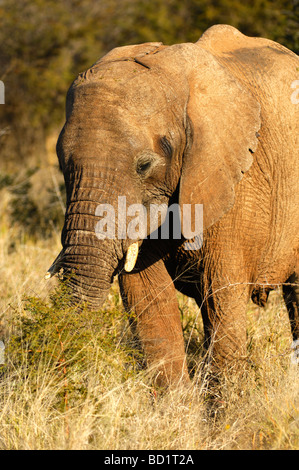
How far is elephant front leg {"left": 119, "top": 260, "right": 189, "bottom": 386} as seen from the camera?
4.74 m

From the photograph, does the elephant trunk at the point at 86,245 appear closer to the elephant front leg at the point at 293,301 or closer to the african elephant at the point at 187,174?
the african elephant at the point at 187,174

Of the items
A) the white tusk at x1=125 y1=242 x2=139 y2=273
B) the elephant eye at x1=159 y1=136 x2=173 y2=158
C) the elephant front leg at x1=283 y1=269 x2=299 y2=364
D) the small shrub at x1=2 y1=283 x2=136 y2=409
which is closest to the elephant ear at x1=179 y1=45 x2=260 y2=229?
the elephant eye at x1=159 y1=136 x2=173 y2=158

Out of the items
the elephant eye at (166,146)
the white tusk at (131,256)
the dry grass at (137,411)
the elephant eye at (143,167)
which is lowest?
the dry grass at (137,411)

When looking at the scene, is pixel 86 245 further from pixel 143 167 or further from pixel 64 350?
pixel 64 350

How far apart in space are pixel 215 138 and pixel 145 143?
1.44 ft

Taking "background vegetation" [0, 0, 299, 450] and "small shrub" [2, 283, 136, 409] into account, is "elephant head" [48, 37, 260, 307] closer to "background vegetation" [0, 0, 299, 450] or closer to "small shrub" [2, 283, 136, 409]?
"small shrub" [2, 283, 136, 409]

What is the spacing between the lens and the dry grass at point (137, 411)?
3.56 metres

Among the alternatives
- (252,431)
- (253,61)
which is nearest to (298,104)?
(253,61)

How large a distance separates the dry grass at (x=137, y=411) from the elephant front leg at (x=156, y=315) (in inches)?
6.3

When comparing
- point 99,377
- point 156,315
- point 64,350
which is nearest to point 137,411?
point 99,377

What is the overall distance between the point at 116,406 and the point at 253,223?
4.73 feet

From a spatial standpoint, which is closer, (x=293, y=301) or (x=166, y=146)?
(x=166, y=146)

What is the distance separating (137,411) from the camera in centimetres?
386

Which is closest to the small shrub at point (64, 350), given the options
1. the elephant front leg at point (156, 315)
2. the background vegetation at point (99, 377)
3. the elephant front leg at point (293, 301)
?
the background vegetation at point (99, 377)
